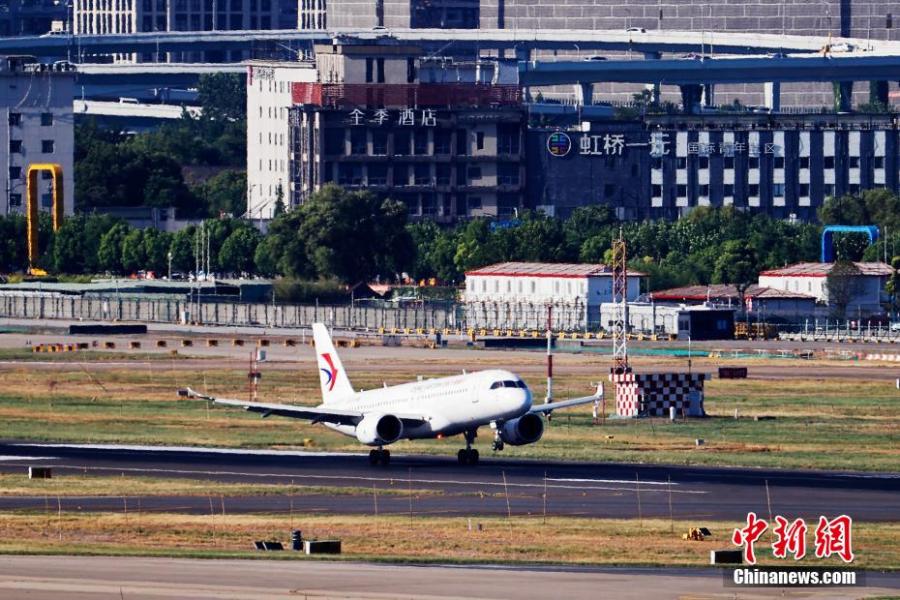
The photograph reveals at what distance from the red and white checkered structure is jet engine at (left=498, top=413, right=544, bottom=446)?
24.7 metres

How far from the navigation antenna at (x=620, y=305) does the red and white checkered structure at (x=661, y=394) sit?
10.4 meters

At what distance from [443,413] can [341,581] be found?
3033 centimetres

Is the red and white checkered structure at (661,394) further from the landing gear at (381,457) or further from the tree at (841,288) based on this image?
the tree at (841,288)

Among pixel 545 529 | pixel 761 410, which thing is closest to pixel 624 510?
pixel 545 529

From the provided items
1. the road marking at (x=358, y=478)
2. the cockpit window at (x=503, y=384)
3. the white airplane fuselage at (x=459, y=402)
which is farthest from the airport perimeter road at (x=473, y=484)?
the cockpit window at (x=503, y=384)

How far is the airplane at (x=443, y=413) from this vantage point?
82.2 m

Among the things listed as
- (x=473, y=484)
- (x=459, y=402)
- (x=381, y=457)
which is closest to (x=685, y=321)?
(x=381, y=457)

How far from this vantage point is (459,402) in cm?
8294

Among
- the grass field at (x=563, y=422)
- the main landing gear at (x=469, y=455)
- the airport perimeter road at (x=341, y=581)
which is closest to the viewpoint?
the airport perimeter road at (x=341, y=581)

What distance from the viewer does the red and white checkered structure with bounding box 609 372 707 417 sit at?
108m

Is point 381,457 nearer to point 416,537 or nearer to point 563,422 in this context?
point 416,537

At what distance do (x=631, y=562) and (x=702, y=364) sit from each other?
9490 cm

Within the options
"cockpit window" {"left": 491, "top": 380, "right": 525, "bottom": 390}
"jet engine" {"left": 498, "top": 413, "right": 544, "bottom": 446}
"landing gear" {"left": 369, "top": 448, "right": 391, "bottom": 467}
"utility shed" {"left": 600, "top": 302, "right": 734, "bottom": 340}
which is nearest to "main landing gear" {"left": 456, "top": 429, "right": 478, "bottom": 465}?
"jet engine" {"left": 498, "top": 413, "right": 544, "bottom": 446}

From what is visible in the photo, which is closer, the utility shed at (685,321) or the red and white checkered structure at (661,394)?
the red and white checkered structure at (661,394)
